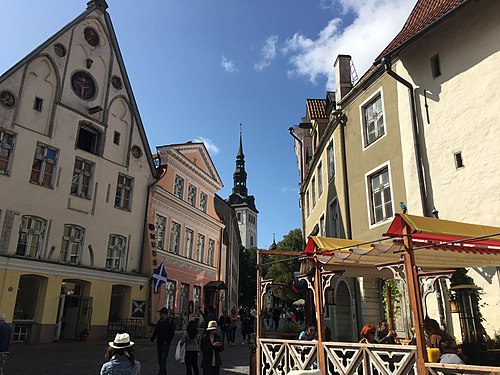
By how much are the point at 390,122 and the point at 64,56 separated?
56.9ft

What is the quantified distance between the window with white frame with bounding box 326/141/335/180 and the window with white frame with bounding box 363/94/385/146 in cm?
281

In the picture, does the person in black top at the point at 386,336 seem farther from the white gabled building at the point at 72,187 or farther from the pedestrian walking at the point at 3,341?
the white gabled building at the point at 72,187

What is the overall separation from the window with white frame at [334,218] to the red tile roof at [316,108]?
558 centimetres

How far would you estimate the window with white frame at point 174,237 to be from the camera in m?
28.6

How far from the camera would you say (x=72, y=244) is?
20797 mm

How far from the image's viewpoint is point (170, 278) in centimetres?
2767

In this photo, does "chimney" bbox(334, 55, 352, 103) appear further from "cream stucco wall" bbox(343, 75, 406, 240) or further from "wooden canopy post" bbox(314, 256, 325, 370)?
"wooden canopy post" bbox(314, 256, 325, 370)

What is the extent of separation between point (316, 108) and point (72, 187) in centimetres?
1355

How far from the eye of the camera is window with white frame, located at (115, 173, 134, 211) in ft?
78.7

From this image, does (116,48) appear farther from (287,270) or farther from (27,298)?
(287,270)

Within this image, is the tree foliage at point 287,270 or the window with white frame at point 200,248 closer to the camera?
the window with white frame at point 200,248

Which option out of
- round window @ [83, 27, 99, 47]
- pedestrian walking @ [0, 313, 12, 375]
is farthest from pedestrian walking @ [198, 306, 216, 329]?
round window @ [83, 27, 99, 47]

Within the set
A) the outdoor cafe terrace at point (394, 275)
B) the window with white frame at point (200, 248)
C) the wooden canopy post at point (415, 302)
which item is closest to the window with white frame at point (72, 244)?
→ the window with white frame at point (200, 248)

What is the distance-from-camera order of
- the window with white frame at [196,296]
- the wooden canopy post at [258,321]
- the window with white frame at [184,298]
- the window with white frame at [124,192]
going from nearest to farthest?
the wooden canopy post at [258,321] → the window with white frame at [124,192] → the window with white frame at [184,298] → the window with white frame at [196,296]
